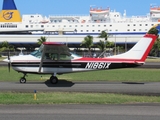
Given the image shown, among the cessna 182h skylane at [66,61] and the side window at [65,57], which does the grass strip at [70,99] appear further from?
the side window at [65,57]

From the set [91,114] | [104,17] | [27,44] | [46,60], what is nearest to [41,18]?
[104,17]

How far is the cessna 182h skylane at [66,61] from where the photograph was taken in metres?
18.8

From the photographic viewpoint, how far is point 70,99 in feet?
41.8

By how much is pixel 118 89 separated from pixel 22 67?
19.8 ft

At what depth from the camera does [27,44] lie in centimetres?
9781

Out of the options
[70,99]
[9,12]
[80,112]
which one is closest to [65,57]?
[70,99]

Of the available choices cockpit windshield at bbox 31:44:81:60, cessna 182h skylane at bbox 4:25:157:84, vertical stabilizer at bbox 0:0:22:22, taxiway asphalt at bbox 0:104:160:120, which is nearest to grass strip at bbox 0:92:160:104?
taxiway asphalt at bbox 0:104:160:120

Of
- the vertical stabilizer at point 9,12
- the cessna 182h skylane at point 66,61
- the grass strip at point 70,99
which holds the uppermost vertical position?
the vertical stabilizer at point 9,12

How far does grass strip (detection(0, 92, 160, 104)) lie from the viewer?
12094mm

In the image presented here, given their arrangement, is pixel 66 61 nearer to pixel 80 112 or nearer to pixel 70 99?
pixel 70 99

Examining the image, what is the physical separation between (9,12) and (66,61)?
96718 mm

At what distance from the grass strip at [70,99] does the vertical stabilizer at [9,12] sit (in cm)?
10047

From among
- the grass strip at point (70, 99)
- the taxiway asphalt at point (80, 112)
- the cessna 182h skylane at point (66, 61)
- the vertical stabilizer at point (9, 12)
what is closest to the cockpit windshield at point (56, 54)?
the cessna 182h skylane at point (66, 61)

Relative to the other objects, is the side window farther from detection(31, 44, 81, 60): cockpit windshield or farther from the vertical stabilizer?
the vertical stabilizer
